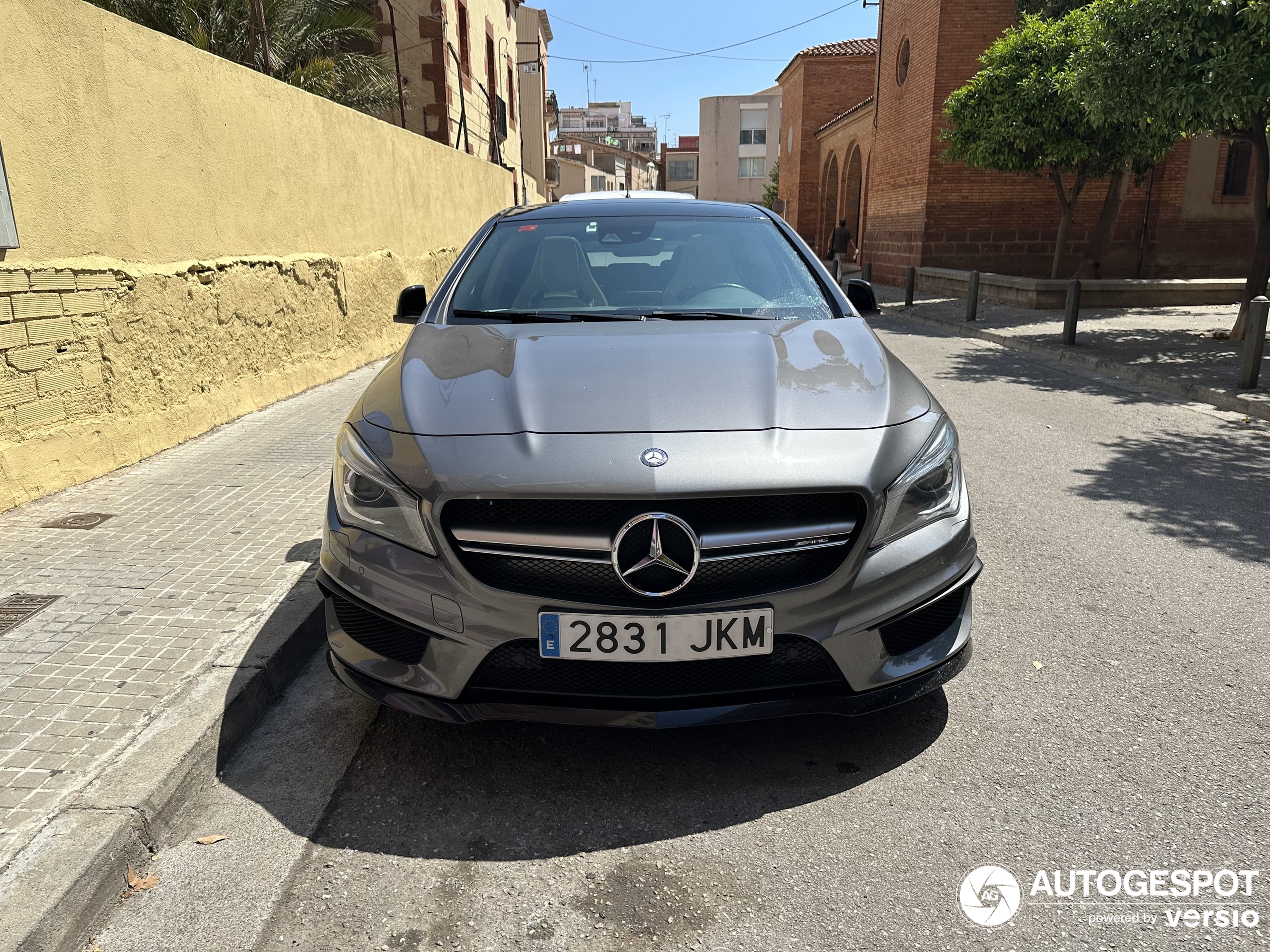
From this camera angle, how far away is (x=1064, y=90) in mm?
14414

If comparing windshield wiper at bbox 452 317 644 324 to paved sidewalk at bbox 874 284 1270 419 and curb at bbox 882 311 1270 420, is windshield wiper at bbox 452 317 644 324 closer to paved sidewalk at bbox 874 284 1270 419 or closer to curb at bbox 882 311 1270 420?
curb at bbox 882 311 1270 420

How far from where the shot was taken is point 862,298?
4062mm

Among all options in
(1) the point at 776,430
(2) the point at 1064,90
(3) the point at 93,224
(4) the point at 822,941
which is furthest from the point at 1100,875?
(2) the point at 1064,90

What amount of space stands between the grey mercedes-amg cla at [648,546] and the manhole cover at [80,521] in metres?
2.45

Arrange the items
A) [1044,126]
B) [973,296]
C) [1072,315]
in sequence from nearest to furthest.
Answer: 1. [1072,315]
2. [973,296]
3. [1044,126]

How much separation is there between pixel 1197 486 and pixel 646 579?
4633 mm

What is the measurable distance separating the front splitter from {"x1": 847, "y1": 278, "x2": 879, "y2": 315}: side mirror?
1.92 m

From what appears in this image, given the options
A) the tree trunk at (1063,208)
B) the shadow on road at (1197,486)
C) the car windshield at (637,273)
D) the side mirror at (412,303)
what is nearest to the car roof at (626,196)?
the car windshield at (637,273)

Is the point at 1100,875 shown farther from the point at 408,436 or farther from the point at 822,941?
the point at 408,436

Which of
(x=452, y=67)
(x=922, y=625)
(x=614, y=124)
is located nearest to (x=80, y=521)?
(x=922, y=625)

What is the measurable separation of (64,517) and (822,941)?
4215mm

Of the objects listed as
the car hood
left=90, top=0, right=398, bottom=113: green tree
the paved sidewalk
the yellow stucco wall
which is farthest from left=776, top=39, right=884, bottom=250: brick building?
the car hood

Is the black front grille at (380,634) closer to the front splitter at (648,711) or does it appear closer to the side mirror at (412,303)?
the front splitter at (648,711)

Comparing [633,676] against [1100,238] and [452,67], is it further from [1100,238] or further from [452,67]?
[1100,238]
